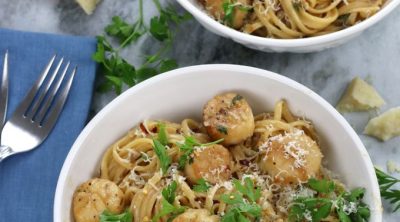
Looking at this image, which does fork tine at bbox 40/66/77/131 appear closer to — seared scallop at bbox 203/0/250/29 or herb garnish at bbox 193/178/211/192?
seared scallop at bbox 203/0/250/29

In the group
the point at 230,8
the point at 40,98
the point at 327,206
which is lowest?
the point at 327,206

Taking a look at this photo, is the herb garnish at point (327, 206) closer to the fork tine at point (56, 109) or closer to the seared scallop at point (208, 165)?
the seared scallop at point (208, 165)

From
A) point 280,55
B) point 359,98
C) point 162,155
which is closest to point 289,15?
point 280,55

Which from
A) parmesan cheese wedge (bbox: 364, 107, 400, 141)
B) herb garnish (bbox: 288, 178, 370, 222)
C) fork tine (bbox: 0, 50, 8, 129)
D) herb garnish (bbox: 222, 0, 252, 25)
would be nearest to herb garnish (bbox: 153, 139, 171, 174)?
herb garnish (bbox: 288, 178, 370, 222)

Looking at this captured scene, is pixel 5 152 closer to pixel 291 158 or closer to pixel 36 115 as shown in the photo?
pixel 36 115

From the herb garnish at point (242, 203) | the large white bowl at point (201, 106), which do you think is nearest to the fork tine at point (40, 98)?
the large white bowl at point (201, 106)

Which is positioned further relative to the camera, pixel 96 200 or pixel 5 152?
pixel 5 152
